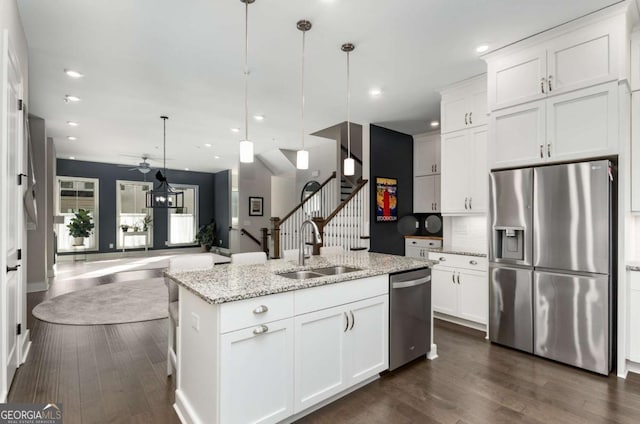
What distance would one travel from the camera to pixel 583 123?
2.88 metres

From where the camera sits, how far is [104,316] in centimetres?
429

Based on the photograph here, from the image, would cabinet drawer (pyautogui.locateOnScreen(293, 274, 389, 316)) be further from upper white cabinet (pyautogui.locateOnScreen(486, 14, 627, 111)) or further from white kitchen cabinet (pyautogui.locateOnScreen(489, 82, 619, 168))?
upper white cabinet (pyautogui.locateOnScreen(486, 14, 627, 111))

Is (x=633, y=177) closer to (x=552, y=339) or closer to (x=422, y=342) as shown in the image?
(x=552, y=339)

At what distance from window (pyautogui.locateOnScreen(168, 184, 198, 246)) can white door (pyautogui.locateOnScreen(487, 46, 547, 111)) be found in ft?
34.9

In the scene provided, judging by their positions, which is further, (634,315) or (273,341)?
(634,315)

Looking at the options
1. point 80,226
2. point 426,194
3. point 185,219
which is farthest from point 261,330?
point 185,219

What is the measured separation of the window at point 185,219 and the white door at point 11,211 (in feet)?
28.8

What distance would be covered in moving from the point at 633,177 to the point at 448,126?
1990 millimetres

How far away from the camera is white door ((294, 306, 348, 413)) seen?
2.10 m

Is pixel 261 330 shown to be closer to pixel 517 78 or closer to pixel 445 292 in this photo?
pixel 445 292

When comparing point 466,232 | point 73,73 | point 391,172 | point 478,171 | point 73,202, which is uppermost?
point 73,73

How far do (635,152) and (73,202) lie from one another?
12.2 metres

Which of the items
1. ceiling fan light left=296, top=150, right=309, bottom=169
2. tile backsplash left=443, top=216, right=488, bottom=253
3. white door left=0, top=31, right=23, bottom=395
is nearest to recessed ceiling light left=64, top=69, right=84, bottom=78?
white door left=0, top=31, right=23, bottom=395

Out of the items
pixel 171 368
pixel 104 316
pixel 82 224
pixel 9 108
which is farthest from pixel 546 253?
pixel 82 224
